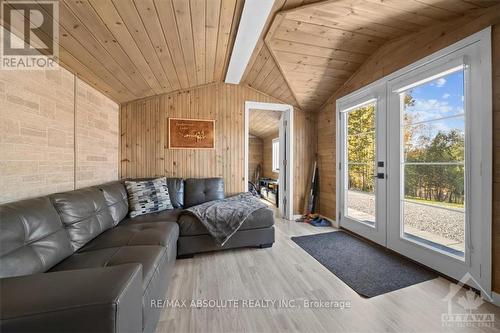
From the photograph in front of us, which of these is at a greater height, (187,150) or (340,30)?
(340,30)

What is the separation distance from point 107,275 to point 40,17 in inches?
69.1

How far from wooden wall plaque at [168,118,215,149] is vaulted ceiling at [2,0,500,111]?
55cm

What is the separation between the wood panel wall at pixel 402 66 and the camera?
59.7 inches

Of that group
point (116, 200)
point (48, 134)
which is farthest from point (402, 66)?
point (48, 134)

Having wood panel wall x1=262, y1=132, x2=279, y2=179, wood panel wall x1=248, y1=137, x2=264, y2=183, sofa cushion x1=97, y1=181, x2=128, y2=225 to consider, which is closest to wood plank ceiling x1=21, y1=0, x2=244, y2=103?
sofa cushion x1=97, y1=181, x2=128, y2=225

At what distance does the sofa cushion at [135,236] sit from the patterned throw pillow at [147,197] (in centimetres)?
43

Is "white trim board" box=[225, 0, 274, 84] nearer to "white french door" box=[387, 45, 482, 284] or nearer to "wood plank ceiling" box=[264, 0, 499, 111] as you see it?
"wood plank ceiling" box=[264, 0, 499, 111]

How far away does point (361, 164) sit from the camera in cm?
289

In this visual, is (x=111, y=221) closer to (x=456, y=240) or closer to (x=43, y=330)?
(x=43, y=330)

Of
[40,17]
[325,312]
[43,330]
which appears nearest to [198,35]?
[40,17]

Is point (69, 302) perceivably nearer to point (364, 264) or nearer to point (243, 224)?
point (243, 224)

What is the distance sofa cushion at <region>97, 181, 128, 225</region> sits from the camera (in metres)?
2.02

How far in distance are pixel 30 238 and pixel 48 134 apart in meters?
1.03

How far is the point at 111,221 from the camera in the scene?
1943 millimetres
